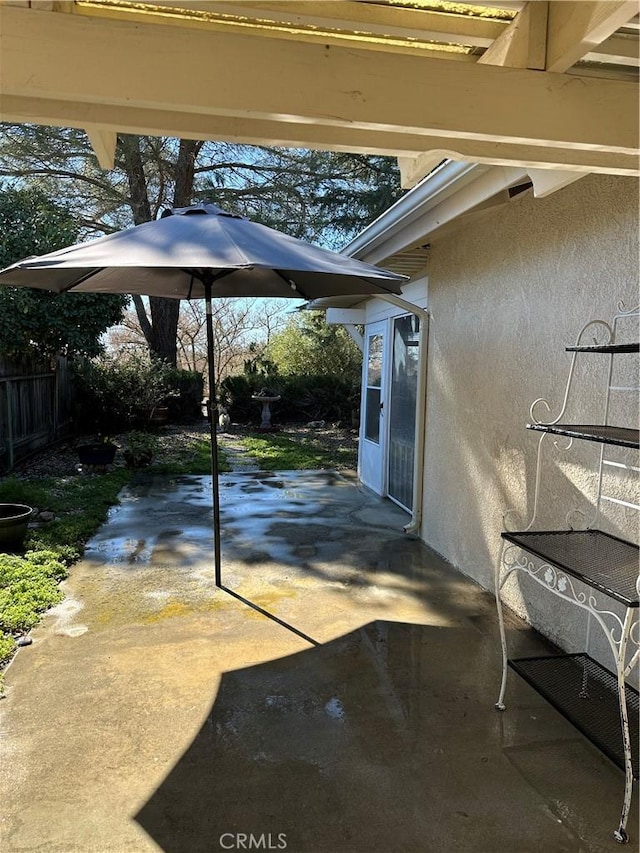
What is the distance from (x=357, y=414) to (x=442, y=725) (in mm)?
11103

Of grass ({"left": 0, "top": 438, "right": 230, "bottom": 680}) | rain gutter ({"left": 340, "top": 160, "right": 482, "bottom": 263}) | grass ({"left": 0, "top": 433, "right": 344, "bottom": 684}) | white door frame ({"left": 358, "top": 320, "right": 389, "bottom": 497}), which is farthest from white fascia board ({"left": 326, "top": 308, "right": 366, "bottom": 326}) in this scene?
grass ({"left": 0, "top": 438, "right": 230, "bottom": 680})

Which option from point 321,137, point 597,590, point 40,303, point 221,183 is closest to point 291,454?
point 40,303

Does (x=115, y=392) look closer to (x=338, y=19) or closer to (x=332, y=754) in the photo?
(x=332, y=754)

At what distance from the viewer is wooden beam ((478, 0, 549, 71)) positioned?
1.75 meters

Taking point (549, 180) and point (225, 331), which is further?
point (225, 331)

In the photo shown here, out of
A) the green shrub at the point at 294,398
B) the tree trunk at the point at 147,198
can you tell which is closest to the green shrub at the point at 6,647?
the tree trunk at the point at 147,198

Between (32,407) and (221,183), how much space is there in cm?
784

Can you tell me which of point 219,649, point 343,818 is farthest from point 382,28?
point 219,649

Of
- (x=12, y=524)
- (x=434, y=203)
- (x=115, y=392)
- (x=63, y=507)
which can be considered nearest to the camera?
(x=434, y=203)

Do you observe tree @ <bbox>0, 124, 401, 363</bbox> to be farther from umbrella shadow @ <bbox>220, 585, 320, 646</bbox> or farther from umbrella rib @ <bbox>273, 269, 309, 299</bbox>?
umbrella shadow @ <bbox>220, 585, 320, 646</bbox>

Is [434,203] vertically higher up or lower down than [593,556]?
higher up

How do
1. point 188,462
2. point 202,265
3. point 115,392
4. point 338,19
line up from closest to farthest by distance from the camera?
point 338,19 < point 202,265 < point 188,462 < point 115,392

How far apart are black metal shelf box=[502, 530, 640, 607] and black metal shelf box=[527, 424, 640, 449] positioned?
1.70 ft

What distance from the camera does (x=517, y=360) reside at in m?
3.93
